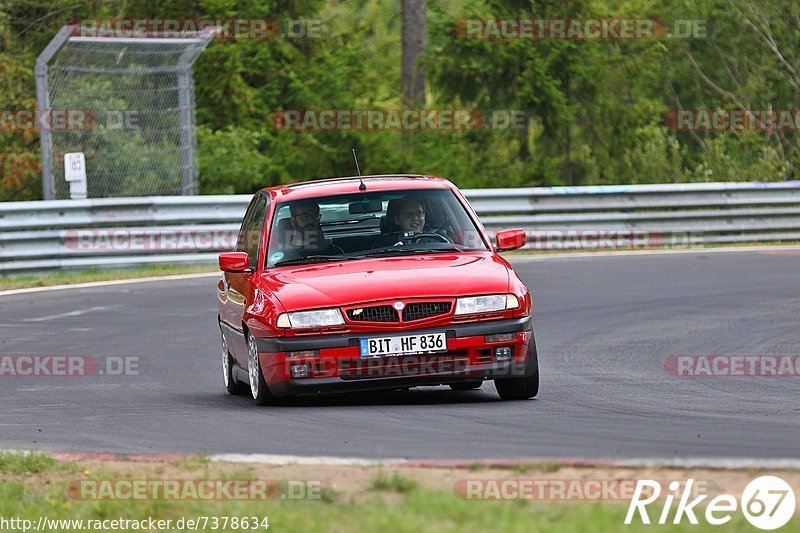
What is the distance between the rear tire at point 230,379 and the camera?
1123cm

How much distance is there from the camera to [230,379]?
11359mm

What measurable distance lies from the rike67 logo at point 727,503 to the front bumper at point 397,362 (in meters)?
3.32

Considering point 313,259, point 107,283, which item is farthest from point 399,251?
point 107,283

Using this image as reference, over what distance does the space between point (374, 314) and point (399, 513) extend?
378 cm

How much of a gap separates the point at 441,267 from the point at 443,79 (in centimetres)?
2312

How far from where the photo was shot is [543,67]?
103 ft

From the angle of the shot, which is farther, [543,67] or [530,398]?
[543,67]

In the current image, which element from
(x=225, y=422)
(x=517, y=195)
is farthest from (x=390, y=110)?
(x=225, y=422)

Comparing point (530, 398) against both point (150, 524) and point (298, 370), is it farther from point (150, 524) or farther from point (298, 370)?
point (150, 524)

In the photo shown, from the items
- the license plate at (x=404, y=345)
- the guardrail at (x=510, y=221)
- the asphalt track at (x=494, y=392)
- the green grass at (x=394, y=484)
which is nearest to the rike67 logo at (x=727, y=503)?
the asphalt track at (x=494, y=392)

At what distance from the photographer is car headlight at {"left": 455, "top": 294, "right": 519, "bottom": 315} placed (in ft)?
30.9

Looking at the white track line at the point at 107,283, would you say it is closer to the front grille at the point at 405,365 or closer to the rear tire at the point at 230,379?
the rear tire at the point at 230,379

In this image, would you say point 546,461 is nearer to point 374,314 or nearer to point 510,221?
point 374,314

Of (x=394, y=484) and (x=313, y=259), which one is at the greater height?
(x=313, y=259)
